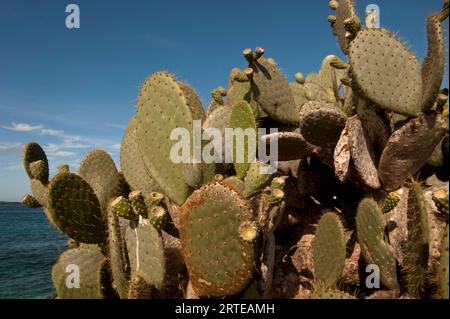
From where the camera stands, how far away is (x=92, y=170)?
10.2 ft

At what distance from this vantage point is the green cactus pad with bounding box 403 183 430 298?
2.03 metres

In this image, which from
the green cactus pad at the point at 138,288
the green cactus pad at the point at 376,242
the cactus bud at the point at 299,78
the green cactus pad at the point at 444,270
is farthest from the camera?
the cactus bud at the point at 299,78

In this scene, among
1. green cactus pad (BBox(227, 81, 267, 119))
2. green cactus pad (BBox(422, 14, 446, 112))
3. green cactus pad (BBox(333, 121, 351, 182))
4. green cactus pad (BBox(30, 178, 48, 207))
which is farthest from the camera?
green cactus pad (BBox(227, 81, 267, 119))

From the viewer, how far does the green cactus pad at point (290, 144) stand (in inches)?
121

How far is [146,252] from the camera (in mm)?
2279

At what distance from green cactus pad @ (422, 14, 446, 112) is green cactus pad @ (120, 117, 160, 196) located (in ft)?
7.33

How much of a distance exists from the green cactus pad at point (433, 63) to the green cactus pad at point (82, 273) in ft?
8.78

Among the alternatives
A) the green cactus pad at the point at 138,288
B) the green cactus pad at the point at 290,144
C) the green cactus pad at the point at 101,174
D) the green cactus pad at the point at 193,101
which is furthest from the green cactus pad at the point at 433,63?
the green cactus pad at the point at 101,174

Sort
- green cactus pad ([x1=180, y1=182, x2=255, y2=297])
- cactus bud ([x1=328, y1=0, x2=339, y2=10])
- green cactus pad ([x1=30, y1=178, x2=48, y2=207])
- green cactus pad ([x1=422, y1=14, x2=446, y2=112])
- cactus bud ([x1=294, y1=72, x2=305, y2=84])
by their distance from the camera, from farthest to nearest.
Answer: cactus bud ([x1=294, y1=72, x2=305, y2=84])
cactus bud ([x1=328, y1=0, x2=339, y2=10])
green cactus pad ([x1=30, y1=178, x2=48, y2=207])
green cactus pad ([x1=422, y1=14, x2=446, y2=112])
green cactus pad ([x1=180, y1=182, x2=255, y2=297])

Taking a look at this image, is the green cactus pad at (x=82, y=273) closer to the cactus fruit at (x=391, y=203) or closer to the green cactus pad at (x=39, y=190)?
the green cactus pad at (x=39, y=190)

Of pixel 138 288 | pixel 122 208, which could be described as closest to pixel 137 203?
pixel 122 208

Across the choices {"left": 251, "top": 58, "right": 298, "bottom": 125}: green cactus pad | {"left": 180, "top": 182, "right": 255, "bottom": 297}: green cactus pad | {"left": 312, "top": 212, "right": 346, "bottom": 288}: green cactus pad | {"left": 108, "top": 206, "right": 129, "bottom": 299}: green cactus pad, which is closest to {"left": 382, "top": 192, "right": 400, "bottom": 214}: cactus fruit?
{"left": 312, "top": 212, "right": 346, "bottom": 288}: green cactus pad

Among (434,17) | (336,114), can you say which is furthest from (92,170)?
(434,17)

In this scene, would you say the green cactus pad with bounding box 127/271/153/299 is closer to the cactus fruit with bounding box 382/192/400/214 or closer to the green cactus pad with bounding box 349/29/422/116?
the cactus fruit with bounding box 382/192/400/214
